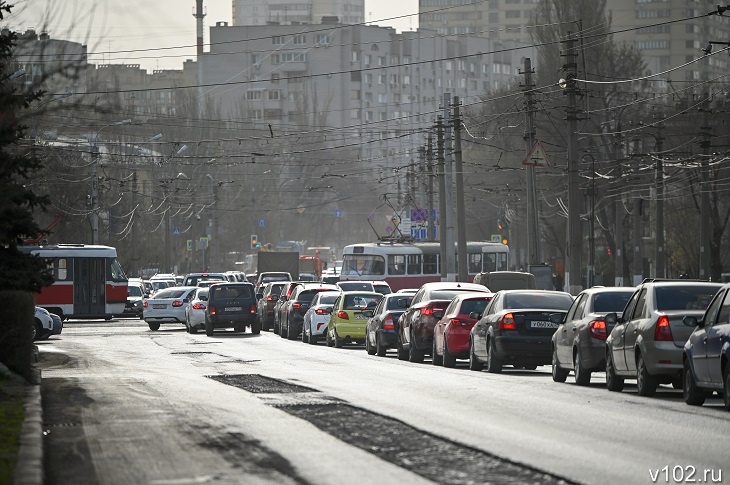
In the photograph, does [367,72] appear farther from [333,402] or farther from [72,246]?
[333,402]

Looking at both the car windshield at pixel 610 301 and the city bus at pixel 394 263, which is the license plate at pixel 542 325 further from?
the city bus at pixel 394 263

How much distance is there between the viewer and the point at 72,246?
62.2m

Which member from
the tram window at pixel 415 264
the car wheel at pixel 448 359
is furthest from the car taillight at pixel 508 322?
the tram window at pixel 415 264

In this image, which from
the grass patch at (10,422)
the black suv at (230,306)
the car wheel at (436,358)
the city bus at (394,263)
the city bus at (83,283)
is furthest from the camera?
the city bus at (394,263)

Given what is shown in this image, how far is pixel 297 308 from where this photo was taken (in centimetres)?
4897

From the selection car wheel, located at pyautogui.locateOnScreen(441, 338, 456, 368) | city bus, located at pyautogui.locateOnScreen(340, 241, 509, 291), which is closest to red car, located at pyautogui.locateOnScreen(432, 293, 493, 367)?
car wheel, located at pyautogui.locateOnScreen(441, 338, 456, 368)

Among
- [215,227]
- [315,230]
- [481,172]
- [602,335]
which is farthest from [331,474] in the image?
[315,230]

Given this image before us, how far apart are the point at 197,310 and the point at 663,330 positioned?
3550 cm

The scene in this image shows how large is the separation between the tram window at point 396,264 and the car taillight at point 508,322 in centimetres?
5183

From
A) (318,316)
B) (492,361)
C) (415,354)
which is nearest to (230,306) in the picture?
(318,316)

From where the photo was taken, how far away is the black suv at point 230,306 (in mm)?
51344

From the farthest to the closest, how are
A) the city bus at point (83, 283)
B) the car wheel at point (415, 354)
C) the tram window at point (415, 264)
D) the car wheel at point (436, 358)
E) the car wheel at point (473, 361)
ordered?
the tram window at point (415, 264)
the city bus at point (83, 283)
the car wheel at point (415, 354)
the car wheel at point (436, 358)
the car wheel at point (473, 361)

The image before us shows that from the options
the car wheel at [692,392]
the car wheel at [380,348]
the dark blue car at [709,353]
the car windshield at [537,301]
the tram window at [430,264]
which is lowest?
the car wheel at [380,348]

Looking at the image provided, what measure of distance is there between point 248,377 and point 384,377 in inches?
85.2
